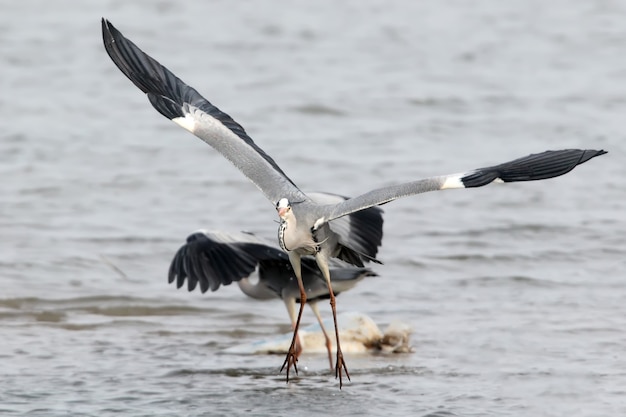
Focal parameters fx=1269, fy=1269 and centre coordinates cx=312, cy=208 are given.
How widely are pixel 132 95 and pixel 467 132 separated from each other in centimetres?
533

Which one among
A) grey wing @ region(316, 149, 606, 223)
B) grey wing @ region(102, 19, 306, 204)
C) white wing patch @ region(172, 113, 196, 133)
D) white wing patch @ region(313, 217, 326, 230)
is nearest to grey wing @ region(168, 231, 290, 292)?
grey wing @ region(102, 19, 306, 204)

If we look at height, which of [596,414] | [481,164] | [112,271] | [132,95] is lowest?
[596,414]

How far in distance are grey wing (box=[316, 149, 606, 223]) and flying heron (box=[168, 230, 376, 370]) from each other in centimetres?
174

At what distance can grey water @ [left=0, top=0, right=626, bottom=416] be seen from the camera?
811cm

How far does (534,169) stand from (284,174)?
1.93 m

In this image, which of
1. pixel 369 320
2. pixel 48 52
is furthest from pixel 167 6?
pixel 369 320

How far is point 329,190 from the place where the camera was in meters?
14.2

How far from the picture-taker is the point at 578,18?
2502 centimetres

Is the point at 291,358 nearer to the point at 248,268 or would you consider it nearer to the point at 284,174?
the point at 248,268

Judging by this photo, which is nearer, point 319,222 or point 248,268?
point 319,222

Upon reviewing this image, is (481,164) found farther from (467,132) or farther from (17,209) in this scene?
(17,209)

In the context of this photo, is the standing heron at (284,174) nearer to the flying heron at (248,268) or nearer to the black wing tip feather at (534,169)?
the black wing tip feather at (534,169)

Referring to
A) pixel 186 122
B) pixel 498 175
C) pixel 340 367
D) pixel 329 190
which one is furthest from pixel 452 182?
pixel 329 190

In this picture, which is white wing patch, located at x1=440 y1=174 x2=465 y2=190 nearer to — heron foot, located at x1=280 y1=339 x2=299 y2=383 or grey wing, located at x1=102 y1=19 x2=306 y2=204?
grey wing, located at x1=102 y1=19 x2=306 y2=204
